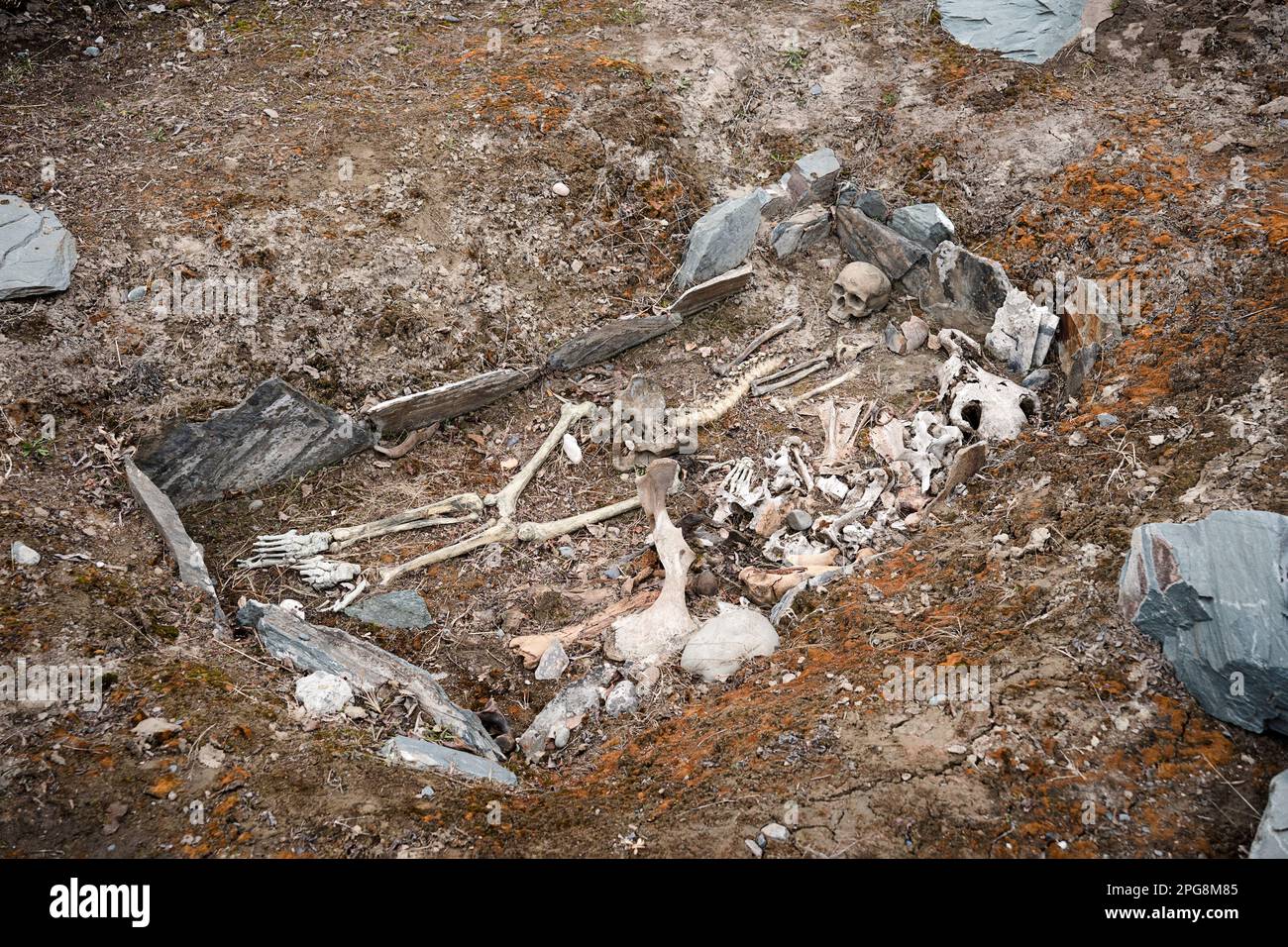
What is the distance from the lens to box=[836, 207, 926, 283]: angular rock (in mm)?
6332

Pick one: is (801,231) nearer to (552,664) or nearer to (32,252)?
(552,664)

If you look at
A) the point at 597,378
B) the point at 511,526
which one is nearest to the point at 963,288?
the point at 597,378

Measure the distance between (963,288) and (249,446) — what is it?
5536mm

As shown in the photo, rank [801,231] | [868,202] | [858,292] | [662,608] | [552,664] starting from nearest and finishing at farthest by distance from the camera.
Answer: [552,664], [662,608], [858,292], [868,202], [801,231]

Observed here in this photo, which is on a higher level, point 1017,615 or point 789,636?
point 1017,615

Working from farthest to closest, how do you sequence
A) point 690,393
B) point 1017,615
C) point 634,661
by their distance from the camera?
point 690,393, point 634,661, point 1017,615

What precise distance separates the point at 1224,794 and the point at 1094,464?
2037 mm

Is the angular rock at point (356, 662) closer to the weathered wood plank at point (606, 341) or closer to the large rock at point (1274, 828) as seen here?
the weathered wood plank at point (606, 341)

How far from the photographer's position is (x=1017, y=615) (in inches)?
142

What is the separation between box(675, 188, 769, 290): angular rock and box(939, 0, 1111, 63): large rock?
3.24m

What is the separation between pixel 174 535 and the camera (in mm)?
4352

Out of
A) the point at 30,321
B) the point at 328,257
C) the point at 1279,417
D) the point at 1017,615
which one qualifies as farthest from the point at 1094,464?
the point at 30,321

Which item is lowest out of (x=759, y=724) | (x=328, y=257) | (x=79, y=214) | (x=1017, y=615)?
(x=759, y=724)

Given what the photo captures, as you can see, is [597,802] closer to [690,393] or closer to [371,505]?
[371,505]
